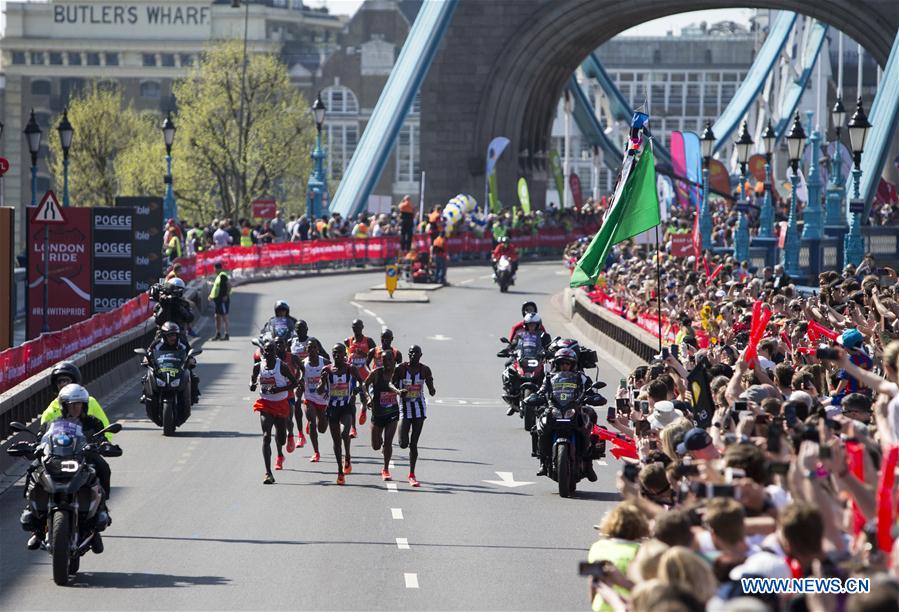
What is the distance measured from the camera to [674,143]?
5453cm

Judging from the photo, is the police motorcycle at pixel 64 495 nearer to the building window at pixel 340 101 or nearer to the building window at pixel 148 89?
the building window at pixel 340 101

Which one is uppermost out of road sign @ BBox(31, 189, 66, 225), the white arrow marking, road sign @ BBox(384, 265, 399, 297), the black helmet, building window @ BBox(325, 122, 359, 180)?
building window @ BBox(325, 122, 359, 180)

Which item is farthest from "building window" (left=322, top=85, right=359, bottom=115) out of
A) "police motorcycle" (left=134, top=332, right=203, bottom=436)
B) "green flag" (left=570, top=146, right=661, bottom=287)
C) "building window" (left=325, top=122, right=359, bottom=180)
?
"green flag" (left=570, top=146, right=661, bottom=287)

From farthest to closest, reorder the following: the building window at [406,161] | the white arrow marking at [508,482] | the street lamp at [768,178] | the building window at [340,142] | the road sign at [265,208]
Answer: the building window at [340,142] → the building window at [406,161] → the road sign at [265,208] → the street lamp at [768,178] → the white arrow marking at [508,482]

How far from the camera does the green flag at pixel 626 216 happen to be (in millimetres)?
20906

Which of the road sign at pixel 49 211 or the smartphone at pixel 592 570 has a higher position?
the road sign at pixel 49 211

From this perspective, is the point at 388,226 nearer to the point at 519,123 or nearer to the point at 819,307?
the point at 519,123

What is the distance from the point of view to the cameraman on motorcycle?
26797 millimetres

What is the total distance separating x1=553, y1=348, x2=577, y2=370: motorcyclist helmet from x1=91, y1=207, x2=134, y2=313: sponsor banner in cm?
1481

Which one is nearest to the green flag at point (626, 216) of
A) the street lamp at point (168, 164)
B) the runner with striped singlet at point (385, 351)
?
the runner with striped singlet at point (385, 351)

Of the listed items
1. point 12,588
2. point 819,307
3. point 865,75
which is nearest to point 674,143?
point 819,307

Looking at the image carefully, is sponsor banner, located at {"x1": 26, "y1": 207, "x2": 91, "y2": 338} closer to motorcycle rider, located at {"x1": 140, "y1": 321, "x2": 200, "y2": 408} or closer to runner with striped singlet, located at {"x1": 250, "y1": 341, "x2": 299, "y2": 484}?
motorcycle rider, located at {"x1": 140, "y1": 321, "x2": 200, "y2": 408}

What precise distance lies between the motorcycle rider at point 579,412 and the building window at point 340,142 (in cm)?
11276

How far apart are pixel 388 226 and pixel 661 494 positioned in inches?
2089
